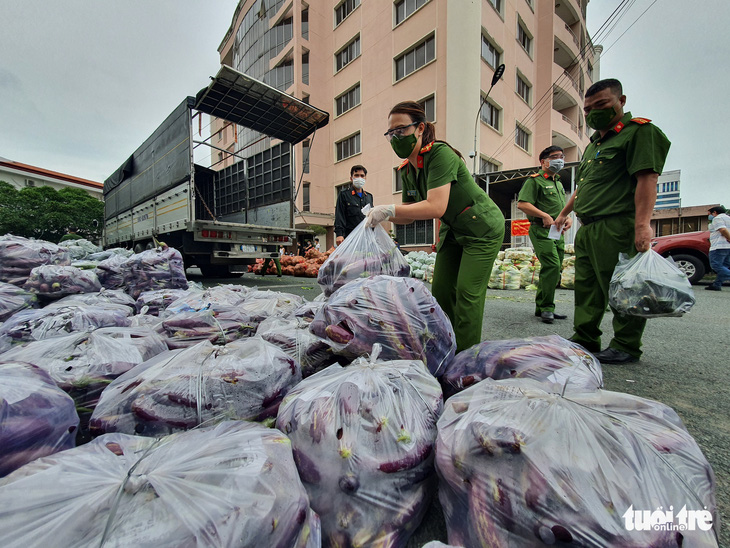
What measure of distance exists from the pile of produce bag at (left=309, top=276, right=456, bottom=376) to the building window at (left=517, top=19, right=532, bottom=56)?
743 inches

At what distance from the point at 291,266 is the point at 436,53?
33.3 ft

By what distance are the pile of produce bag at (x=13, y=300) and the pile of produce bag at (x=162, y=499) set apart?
92.7 inches

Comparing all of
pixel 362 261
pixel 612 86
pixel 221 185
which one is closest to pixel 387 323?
pixel 362 261

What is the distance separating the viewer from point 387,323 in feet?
4.13

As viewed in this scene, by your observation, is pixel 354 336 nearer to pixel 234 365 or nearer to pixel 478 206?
pixel 234 365

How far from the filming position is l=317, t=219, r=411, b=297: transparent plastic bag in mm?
1787

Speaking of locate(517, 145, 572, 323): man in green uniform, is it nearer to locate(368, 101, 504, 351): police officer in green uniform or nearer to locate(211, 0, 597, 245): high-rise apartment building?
locate(368, 101, 504, 351): police officer in green uniform

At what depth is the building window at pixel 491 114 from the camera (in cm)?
1298

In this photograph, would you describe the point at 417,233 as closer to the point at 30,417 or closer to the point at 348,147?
the point at 348,147

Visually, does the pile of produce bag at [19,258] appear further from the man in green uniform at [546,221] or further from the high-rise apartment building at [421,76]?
the high-rise apartment building at [421,76]

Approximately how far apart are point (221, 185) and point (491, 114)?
11520 mm

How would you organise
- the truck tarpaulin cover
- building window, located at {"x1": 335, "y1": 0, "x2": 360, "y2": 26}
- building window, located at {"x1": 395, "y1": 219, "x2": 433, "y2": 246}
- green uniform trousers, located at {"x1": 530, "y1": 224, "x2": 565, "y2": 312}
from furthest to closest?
1. building window, located at {"x1": 335, "y1": 0, "x2": 360, "y2": 26}
2. building window, located at {"x1": 395, "y1": 219, "x2": 433, "y2": 246}
3. the truck tarpaulin cover
4. green uniform trousers, located at {"x1": 530, "y1": 224, "x2": 565, "y2": 312}

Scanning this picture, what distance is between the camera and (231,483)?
61 centimetres

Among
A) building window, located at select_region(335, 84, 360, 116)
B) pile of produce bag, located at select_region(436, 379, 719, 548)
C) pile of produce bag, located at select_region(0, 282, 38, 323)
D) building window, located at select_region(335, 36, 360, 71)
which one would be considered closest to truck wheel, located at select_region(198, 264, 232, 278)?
pile of produce bag, located at select_region(0, 282, 38, 323)
